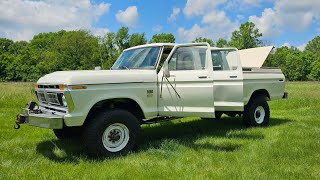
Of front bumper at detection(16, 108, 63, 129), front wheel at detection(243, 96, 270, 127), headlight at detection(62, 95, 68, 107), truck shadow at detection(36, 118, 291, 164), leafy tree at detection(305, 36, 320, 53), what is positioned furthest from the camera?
leafy tree at detection(305, 36, 320, 53)

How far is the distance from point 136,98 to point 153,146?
4.02 feet

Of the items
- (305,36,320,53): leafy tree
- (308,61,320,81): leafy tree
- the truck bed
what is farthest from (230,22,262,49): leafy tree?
the truck bed

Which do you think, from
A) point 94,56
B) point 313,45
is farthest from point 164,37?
point 313,45

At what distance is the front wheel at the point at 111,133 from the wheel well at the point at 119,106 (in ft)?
0.69

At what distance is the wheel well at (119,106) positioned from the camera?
6.47m

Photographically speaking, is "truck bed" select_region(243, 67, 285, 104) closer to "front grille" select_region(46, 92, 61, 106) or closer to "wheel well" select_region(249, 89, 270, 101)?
"wheel well" select_region(249, 89, 270, 101)

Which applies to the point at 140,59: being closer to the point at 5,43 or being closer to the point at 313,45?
the point at 5,43

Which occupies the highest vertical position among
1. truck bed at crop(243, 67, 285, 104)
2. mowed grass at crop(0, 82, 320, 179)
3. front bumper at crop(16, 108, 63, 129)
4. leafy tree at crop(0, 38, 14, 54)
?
leafy tree at crop(0, 38, 14, 54)

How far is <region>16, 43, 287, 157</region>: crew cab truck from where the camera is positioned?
5988 mm

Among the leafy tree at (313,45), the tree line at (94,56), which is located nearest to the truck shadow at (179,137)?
the tree line at (94,56)

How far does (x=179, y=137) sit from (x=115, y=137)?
216cm

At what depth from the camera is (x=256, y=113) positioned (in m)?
9.84

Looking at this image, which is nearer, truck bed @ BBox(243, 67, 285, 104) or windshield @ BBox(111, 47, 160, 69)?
windshield @ BBox(111, 47, 160, 69)

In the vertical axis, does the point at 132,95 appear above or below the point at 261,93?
above
